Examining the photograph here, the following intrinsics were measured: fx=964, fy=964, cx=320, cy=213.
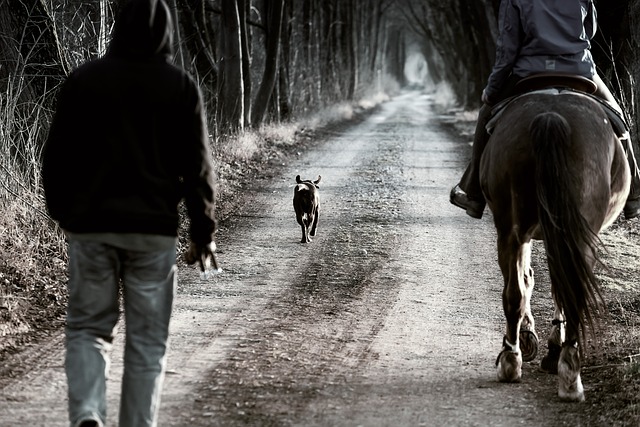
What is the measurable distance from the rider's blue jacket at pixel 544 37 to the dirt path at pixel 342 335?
193 cm

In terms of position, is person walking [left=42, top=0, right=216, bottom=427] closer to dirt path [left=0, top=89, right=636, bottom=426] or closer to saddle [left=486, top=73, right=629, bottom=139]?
dirt path [left=0, top=89, right=636, bottom=426]

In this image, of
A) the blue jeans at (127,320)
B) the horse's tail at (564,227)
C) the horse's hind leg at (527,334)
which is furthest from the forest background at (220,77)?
the horse's hind leg at (527,334)

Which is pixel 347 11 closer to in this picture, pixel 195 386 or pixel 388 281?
pixel 388 281

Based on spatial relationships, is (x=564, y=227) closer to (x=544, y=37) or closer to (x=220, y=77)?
(x=544, y=37)

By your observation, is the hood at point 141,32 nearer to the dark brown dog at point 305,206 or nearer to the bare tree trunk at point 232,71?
the dark brown dog at point 305,206

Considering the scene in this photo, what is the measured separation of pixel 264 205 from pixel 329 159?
606 centimetres

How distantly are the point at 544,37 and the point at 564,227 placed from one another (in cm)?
157

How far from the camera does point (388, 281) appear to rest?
8.73m

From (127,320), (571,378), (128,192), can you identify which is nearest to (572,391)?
(571,378)

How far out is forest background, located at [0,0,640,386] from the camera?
25.9 feet

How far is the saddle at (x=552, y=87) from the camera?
6070 mm

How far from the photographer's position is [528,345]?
20.5ft

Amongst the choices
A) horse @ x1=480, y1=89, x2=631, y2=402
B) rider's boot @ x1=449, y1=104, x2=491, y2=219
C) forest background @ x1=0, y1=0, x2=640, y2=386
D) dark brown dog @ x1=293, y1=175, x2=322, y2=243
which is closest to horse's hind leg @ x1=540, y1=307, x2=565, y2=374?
horse @ x1=480, y1=89, x2=631, y2=402

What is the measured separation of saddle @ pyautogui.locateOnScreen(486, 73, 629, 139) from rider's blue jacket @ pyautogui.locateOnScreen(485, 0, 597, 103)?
5 cm
